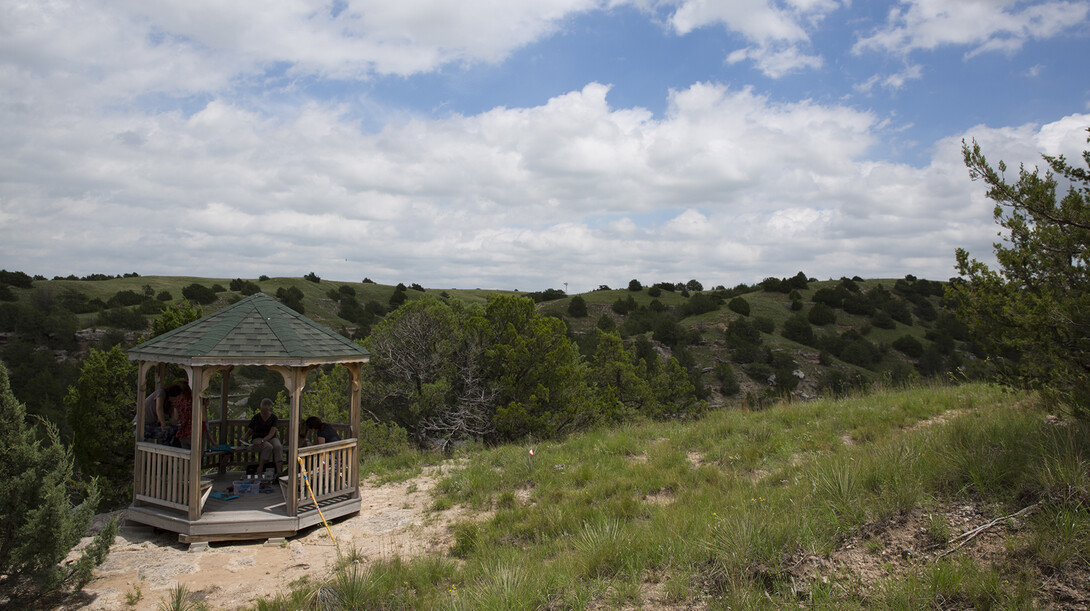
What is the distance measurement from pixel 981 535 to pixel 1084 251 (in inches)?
127

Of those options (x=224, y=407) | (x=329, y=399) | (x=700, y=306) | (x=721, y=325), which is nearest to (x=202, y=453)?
(x=224, y=407)

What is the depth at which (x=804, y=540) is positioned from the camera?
4.71 m

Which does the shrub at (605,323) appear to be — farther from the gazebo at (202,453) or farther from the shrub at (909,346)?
the gazebo at (202,453)

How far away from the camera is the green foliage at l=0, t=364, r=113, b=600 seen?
556 cm

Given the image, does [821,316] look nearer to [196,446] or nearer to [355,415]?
[355,415]

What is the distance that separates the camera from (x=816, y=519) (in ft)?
16.6

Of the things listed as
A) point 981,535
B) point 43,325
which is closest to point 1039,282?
point 981,535

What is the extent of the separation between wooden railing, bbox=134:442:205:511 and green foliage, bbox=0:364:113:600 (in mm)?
2350

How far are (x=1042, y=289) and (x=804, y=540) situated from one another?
4.03m

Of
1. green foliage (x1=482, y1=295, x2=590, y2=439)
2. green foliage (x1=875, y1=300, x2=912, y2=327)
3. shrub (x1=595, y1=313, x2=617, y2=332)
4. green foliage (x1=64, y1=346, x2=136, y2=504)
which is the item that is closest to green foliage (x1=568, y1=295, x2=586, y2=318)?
shrub (x1=595, y1=313, x2=617, y2=332)

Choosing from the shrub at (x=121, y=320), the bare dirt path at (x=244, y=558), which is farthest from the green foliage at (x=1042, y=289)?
the shrub at (x=121, y=320)

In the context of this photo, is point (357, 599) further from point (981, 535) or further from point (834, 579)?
point (981, 535)

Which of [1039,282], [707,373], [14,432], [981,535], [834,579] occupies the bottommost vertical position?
[707,373]

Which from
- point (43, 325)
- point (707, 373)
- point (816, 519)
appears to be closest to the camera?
point (816, 519)
